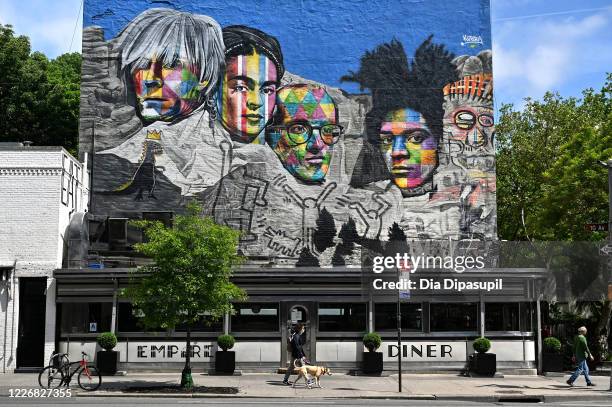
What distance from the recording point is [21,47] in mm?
40250

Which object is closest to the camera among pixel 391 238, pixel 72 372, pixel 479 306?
pixel 72 372

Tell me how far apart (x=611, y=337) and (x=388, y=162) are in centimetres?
1283

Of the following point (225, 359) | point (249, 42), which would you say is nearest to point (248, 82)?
point (249, 42)

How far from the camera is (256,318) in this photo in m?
26.3

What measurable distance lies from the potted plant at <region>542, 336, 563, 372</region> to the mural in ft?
18.9

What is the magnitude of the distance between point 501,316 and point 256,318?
863 cm

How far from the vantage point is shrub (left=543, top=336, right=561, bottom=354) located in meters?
26.1

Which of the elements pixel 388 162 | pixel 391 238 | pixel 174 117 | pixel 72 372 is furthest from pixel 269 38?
pixel 72 372

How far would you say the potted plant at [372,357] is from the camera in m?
25.5

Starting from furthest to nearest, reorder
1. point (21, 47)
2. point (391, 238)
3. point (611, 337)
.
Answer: point (21, 47), point (611, 337), point (391, 238)

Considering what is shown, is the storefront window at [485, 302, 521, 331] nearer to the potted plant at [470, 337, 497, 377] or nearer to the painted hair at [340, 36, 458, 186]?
the potted plant at [470, 337, 497, 377]

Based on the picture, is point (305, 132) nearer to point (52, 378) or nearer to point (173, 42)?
point (173, 42)

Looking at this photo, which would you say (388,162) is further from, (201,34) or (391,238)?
(201,34)

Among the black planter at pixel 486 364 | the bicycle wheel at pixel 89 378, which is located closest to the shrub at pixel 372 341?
the black planter at pixel 486 364
